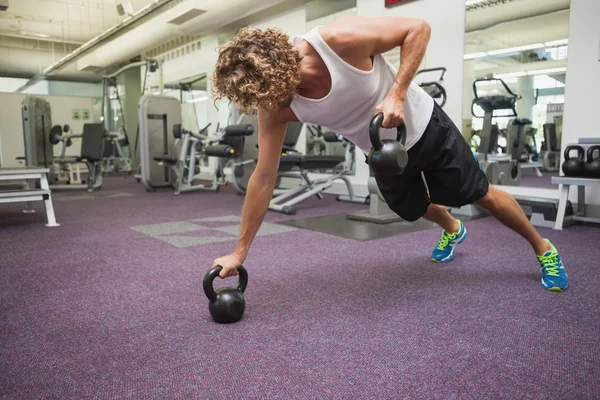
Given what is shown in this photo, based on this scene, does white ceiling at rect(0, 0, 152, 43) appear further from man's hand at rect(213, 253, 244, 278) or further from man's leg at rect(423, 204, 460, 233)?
man's hand at rect(213, 253, 244, 278)

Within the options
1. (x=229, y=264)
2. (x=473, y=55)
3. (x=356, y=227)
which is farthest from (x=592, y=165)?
(x=229, y=264)

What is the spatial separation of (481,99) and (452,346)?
3309mm

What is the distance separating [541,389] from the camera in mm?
1075

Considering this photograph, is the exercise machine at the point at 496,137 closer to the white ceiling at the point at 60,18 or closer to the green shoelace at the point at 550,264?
the green shoelace at the point at 550,264

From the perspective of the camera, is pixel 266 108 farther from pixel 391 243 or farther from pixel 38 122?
pixel 38 122

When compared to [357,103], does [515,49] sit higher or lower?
higher

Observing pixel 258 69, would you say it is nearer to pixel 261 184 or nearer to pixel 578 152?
pixel 261 184

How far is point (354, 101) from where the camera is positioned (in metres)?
1.41

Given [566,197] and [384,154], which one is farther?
[566,197]

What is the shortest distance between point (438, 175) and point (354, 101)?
1.69 feet

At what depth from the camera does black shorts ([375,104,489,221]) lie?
63.6 inches

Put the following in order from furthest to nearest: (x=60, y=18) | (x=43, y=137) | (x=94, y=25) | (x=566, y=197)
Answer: (x=94, y=25), (x=60, y=18), (x=43, y=137), (x=566, y=197)

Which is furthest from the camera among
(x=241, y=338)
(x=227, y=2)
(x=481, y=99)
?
(x=227, y=2)

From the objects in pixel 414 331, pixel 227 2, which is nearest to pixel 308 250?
pixel 414 331
